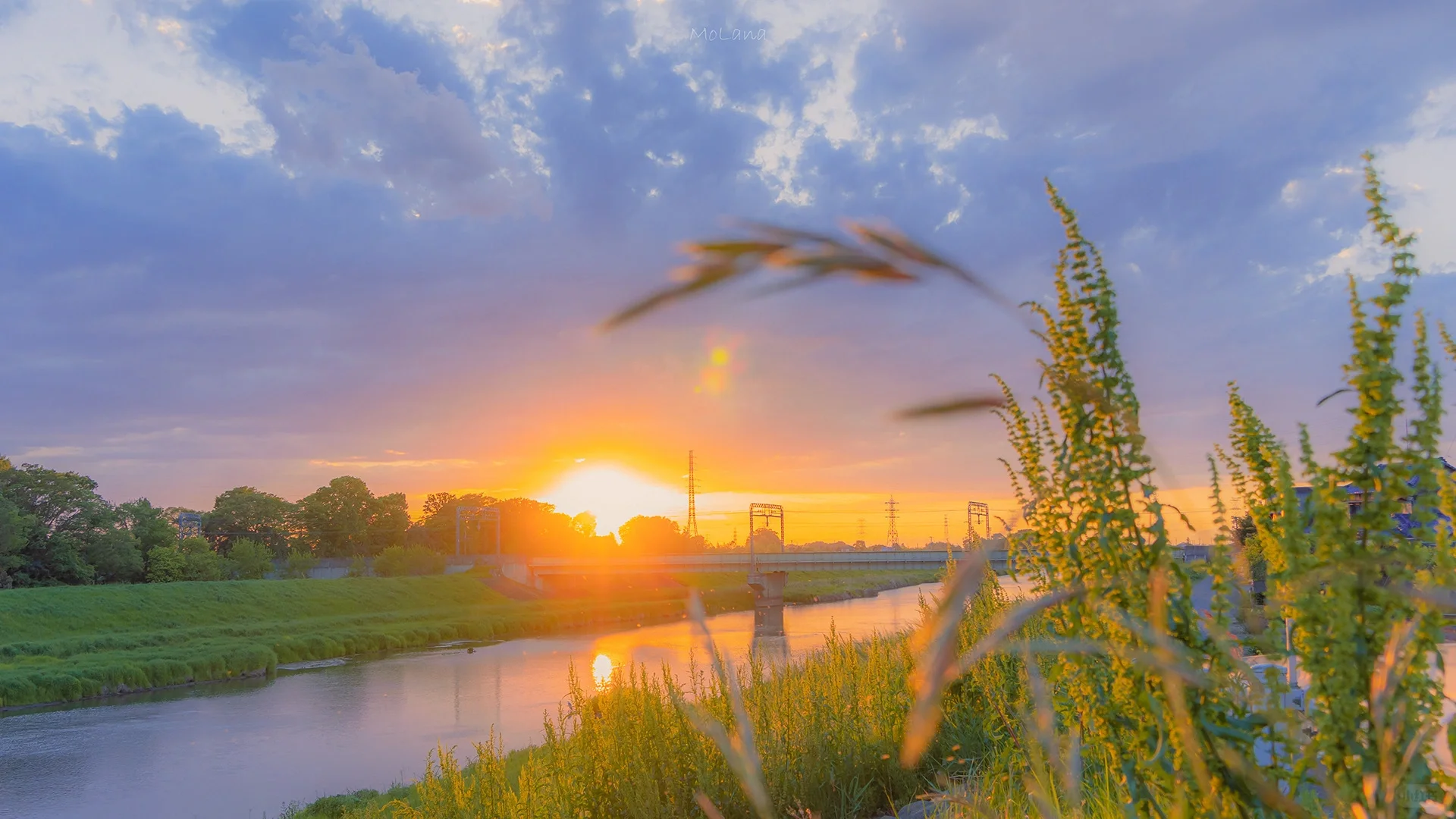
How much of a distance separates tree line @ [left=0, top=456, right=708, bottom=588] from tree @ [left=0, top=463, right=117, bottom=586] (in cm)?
6

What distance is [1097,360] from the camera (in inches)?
75.0

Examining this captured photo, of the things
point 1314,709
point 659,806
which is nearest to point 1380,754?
point 1314,709

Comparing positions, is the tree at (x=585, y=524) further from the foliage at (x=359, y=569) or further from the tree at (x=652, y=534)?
the foliage at (x=359, y=569)

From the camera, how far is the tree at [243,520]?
294 feet

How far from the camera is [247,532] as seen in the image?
294 feet

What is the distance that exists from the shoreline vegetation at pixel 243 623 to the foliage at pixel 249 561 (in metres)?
8.68

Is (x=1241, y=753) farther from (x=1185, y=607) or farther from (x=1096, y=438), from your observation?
(x=1096, y=438)

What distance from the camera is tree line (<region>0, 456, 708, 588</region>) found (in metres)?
57.0

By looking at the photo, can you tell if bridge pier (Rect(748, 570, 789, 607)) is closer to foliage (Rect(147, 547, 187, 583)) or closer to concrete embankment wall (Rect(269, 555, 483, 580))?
concrete embankment wall (Rect(269, 555, 483, 580))

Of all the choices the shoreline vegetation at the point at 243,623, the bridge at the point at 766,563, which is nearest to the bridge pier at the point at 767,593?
the bridge at the point at 766,563

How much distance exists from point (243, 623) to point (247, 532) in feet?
153

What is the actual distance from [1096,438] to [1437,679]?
2.28 ft

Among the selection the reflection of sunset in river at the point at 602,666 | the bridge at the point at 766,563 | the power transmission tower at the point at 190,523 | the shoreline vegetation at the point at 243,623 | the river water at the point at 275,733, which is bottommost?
the river water at the point at 275,733

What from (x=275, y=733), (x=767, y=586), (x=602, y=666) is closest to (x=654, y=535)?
(x=767, y=586)
